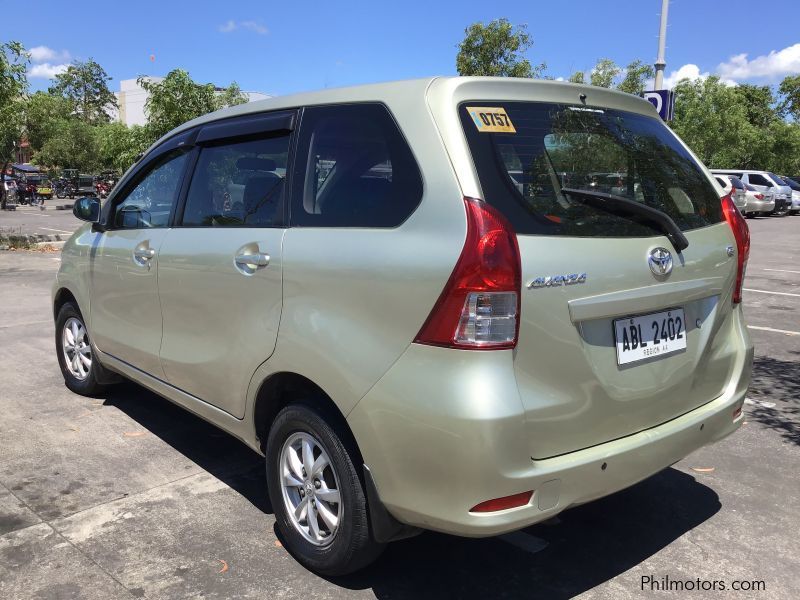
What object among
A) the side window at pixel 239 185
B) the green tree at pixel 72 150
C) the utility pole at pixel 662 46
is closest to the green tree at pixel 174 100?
the utility pole at pixel 662 46

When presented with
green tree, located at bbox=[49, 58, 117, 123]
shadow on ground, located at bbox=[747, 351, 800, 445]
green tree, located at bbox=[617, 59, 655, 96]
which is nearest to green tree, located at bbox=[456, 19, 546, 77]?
green tree, located at bbox=[617, 59, 655, 96]

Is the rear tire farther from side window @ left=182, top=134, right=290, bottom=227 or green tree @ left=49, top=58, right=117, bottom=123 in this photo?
green tree @ left=49, top=58, right=117, bottom=123

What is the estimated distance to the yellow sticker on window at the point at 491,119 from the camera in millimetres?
2438

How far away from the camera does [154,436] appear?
14.2 feet

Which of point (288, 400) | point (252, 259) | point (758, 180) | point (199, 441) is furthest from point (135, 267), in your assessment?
point (758, 180)

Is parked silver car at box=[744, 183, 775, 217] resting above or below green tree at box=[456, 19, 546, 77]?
below

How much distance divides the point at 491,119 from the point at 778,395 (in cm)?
388

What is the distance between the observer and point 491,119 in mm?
2471

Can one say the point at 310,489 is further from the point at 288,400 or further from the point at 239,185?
the point at 239,185

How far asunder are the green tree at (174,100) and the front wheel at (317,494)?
46.0ft

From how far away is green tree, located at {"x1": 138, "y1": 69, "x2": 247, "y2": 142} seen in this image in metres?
15.3

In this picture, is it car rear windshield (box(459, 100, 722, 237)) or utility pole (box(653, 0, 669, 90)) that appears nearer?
car rear windshield (box(459, 100, 722, 237))

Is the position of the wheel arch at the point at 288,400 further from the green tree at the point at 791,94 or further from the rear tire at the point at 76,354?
the green tree at the point at 791,94


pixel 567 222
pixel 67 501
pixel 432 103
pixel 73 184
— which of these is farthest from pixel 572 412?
pixel 73 184
